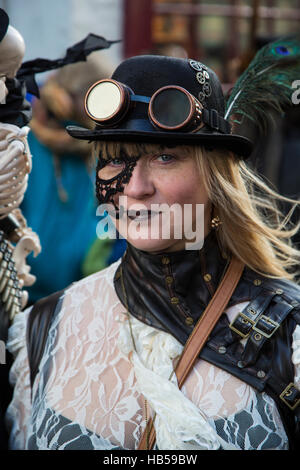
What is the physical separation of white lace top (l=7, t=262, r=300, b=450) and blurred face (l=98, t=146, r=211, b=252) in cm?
24

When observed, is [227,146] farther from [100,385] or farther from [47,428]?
[47,428]

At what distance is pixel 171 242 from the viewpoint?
1.45 meters

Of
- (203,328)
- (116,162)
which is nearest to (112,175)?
(116,162)

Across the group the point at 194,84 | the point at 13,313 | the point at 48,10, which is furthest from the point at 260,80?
the point at 48,10

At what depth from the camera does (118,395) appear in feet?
4.74

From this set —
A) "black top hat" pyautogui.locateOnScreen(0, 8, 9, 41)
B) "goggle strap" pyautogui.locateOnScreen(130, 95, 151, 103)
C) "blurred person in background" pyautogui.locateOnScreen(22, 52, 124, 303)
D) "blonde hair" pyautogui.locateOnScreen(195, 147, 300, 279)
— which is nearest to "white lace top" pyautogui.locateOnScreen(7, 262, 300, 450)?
"blonde hair" pyautogui.locateOnScreen(195, 147, 300, 279)

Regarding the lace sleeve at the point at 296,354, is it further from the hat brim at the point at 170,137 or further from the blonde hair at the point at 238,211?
the hat brim at the point at 170,137

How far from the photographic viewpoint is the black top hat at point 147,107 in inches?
53.3

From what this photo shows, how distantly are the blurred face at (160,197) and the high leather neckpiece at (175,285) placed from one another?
0.07 meters

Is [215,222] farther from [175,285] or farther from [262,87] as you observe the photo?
[262,87]

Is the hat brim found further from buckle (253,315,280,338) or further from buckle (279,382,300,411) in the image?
buckle (279,382,300,411)

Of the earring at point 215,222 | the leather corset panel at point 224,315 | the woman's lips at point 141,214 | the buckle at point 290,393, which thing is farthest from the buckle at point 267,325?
the woman's lips at point 141,214

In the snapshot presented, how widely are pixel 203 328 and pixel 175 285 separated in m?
0.13

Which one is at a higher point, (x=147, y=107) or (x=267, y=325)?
(x=147, y=107)
